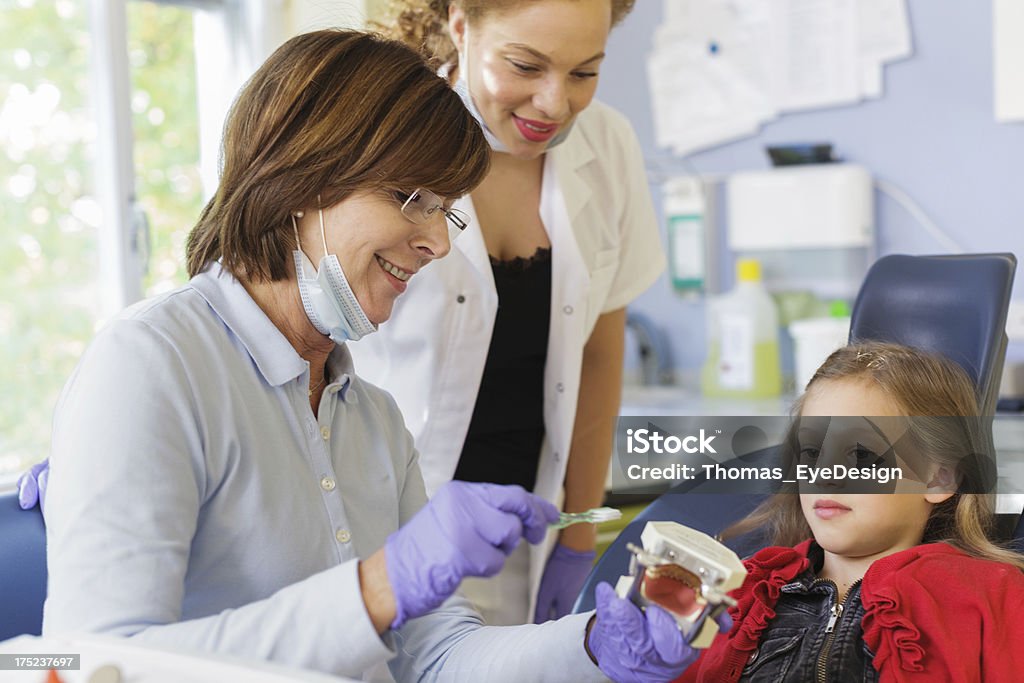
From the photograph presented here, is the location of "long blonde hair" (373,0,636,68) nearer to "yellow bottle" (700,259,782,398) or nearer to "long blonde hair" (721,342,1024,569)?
"long blonde hair" (721,342,1024,569)

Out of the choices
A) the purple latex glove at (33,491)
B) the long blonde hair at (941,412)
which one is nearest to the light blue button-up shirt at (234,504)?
the purple latex glove at (33,491)

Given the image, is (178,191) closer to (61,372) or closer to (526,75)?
(61,372)

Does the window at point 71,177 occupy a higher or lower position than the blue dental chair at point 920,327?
higher

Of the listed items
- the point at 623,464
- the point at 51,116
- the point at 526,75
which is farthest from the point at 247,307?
the point at 51,116

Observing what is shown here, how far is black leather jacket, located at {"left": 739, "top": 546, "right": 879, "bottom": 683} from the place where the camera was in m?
1.27

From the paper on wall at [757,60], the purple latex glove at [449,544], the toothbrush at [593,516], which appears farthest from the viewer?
the paper on wall at [757,60]

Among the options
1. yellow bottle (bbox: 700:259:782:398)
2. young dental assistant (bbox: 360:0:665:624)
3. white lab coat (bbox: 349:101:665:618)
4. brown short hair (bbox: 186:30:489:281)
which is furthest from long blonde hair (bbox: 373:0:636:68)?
yellow bottle (bbox: 700:259:782:398)

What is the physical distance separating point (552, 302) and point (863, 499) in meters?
0.59

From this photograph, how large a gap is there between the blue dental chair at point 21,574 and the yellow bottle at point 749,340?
6.46 ft

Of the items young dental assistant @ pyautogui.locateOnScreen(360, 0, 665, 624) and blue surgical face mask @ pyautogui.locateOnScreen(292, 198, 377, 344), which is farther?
young dental assistant @ pyautogui.locateOnScreen(360, 0, 665, 624)

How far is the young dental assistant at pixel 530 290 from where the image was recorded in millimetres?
1538

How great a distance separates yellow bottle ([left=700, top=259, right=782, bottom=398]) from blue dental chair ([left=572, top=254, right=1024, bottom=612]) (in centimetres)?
124

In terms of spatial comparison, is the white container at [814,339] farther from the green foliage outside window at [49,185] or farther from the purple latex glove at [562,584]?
the green foliage outside window at [49,185]

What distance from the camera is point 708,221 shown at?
3045 mm
